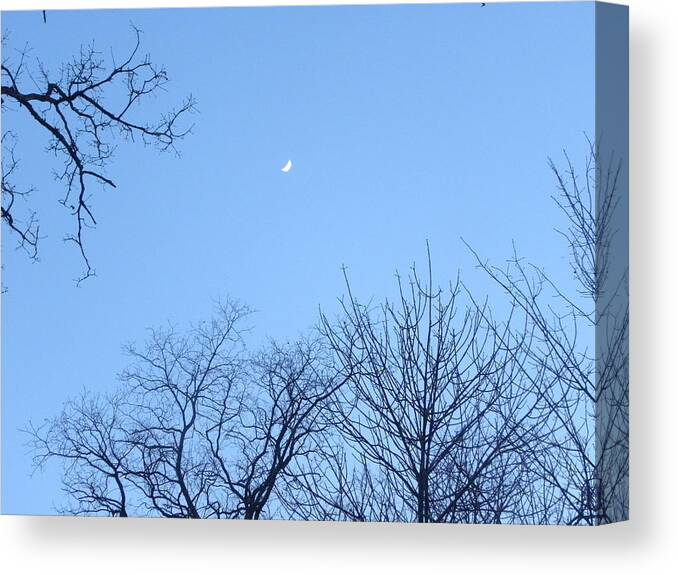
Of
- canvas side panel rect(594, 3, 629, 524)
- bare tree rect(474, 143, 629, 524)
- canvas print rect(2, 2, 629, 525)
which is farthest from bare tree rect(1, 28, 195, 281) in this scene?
canvas side panel rect(594, 3, 629, 524)

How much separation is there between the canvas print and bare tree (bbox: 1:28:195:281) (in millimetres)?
14

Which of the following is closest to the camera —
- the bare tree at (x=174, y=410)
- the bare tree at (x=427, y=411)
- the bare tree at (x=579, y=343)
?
the bare tree at (x=579, y=343)

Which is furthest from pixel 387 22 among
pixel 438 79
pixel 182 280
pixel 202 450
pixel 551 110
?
pixel 202 450

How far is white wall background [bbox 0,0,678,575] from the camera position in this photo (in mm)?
7289

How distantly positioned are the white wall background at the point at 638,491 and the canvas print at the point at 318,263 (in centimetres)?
12

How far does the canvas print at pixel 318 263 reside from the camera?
7125 mm

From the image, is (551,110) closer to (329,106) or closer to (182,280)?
(329,106)

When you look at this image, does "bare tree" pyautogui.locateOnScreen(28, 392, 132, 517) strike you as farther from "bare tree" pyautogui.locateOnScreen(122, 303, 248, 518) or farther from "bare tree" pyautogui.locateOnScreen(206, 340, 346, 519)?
"bare tree" pyautogui.locateOnScreen(206, 340, 346, 519)

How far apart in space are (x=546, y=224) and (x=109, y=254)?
2177 millimetres

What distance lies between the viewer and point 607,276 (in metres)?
7.15

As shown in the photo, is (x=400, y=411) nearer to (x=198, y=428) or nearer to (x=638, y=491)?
(x=198, y=428)

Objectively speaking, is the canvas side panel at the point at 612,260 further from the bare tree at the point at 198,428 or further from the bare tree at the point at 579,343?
the bare tree at the point at 198,428

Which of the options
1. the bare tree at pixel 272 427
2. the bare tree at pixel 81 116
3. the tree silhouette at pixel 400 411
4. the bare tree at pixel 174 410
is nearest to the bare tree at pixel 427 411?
the tree silhouette at pixel 400 411

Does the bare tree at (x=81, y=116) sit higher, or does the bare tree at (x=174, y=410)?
the bare tree at (x=81, y=116)
